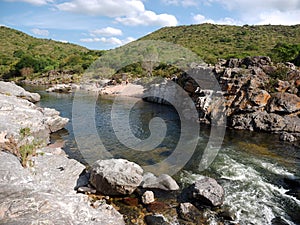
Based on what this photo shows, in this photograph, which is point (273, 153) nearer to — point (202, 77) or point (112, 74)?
point (202, 77)

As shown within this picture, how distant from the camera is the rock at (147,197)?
1227cm

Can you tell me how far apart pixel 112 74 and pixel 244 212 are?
5955 cm

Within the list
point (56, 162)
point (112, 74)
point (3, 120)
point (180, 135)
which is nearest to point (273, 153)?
point (180, 135)

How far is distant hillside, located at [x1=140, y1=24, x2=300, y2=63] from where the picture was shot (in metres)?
71.1

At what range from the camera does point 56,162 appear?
49.1 ft

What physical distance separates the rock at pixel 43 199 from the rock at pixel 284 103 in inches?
842

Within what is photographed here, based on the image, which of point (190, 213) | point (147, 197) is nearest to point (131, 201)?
point (147, 197)

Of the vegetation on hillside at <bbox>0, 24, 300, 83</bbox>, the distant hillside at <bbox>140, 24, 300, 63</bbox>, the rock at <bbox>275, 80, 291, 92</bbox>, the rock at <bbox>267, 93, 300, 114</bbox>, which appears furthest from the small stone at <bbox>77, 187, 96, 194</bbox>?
the distant hillside at <bbox>140, 24, 300, 63</bbox>

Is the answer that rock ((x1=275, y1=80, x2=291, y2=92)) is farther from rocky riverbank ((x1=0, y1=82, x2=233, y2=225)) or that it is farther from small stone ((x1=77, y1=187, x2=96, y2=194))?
small stone ((x1=77, y1=187, x2=96, y2=194))

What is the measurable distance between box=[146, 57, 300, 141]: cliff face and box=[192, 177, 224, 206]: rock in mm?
13987

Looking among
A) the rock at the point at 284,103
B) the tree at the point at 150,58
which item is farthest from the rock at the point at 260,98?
the tree at the point at 150,58

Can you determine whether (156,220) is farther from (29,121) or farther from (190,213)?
(29,121)

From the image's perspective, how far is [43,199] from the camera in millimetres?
10125

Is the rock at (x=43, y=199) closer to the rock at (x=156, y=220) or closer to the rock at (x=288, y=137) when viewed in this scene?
the rock at (x=156, y=220)
